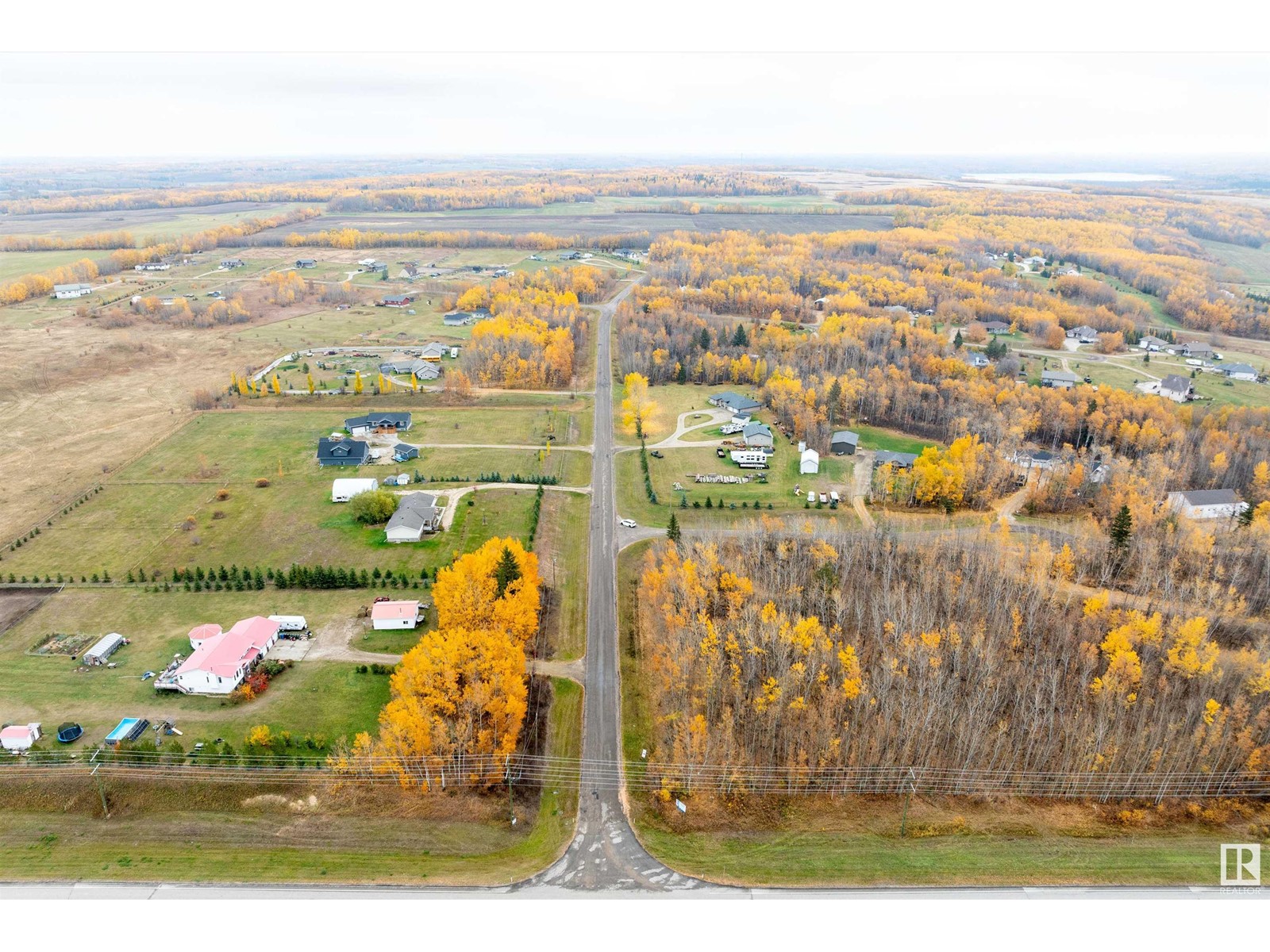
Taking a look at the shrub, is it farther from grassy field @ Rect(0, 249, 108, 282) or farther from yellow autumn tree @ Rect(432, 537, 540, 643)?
grassy field @ Rect(0, 249, 108, 282)

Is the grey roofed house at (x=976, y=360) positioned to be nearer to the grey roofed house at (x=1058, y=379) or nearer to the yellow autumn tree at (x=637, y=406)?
the grey roofed house at (x=1058, y=379)

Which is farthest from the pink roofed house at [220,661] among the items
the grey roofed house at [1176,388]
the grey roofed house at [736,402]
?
the grey roofed house at [1176,388]

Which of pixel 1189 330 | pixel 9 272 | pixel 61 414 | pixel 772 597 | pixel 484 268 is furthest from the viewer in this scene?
pixel 484 268

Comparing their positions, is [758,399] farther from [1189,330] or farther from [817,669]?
[1189,330]

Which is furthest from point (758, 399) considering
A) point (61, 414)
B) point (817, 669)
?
point (61, 414)

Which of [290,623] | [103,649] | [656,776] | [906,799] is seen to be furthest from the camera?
[290,623]

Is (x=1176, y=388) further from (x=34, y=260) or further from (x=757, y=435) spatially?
(x=34, y=260)

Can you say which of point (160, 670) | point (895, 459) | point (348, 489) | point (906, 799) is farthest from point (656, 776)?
point (895, 459)

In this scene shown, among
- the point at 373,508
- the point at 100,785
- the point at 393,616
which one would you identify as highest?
the point at 373,508
